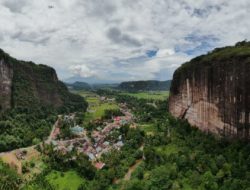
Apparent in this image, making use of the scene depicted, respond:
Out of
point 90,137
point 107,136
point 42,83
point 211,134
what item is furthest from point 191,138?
point 42,83

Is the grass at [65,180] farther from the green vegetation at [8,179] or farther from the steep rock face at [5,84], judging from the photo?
the steep rock face at [5,84]

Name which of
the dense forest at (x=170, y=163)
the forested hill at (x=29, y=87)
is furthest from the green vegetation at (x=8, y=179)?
the forested hill at (x=29, y=87)

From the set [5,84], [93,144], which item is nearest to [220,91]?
[93,144]

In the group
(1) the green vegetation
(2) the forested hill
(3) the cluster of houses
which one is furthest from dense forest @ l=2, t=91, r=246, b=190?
(2) the forested hill

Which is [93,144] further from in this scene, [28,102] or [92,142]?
[28,102]

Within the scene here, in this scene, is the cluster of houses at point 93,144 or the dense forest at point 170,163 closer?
the dense forest at point 170,163

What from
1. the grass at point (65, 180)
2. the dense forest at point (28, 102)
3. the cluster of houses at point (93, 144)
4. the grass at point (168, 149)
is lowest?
the grass at point (65, 180)
